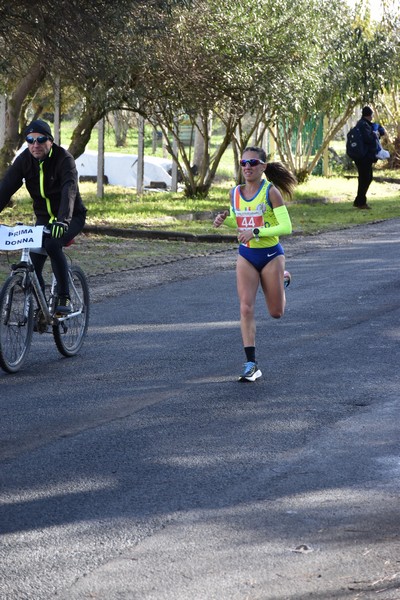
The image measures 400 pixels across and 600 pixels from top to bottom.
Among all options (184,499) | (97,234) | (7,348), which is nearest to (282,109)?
(97,234)

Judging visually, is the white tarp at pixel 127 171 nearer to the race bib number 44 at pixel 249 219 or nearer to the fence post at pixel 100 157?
the fence post at pixel 100 157

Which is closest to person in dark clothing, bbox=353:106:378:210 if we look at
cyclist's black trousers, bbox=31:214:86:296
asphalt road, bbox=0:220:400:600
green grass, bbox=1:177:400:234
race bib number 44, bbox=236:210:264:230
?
green grass, bbox=1:177:400:234

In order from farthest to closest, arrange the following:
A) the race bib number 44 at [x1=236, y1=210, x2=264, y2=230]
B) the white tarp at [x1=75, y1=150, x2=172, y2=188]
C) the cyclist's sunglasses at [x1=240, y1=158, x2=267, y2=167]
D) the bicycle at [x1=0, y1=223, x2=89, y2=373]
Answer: the white tarp at [x1=75, y1=150, x2=172, y2=188] < the bicycle at [x1=0, y1=223, x2=89, y2=373] < the race bib number 44 at [x1=236, y1=210, x2=264, y2=230] < the cyclist's sunglasses at [x1=240, y1=158, x2=267, y2=167]

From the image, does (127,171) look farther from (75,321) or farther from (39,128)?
(39,128)

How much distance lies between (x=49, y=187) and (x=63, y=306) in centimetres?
92

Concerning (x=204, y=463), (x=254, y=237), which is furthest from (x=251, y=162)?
(x=204, y=463)

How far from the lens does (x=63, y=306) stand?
9406mm

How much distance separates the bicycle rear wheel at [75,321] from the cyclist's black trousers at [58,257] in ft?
0.98

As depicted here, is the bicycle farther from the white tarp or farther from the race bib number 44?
the white tarp

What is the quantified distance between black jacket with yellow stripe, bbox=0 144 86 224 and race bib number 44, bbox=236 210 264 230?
4.39ft

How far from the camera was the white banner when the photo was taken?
29.2 feet

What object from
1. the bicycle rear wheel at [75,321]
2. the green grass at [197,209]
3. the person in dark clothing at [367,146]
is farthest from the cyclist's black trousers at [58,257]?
the person in dark clothing at [367,146]

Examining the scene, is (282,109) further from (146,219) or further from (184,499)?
(184,499)

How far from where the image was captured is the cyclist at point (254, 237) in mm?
8625
